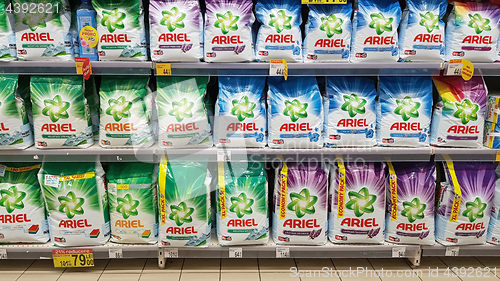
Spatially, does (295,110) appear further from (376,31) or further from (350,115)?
(376,31)

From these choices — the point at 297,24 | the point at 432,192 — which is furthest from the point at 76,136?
the point at 432,192

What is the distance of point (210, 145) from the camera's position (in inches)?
87.7

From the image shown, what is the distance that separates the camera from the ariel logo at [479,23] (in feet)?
7.00

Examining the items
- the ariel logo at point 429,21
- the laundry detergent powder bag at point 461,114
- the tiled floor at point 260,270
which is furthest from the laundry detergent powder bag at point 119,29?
the laundry detergent powder bag at point 461,114

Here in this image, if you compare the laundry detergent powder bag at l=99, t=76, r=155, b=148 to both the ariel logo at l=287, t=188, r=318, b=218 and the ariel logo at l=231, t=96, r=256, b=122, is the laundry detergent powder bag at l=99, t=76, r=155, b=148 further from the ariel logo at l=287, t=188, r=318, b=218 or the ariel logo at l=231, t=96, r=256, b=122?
the ariel logo at l=287, t=188, r=318, b=218

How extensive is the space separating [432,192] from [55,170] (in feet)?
7.96

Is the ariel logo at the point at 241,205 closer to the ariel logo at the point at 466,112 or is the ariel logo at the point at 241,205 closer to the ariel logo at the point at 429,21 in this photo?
the ariel logo at the point at 466,112

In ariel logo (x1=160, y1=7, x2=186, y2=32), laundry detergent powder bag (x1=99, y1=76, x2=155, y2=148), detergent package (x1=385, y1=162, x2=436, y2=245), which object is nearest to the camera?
ariel logo (x1=160, y1=7, x2=186, y2=32)

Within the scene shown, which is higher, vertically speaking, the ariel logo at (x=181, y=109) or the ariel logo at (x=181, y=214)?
the ariel logo at (x=181, y=109)

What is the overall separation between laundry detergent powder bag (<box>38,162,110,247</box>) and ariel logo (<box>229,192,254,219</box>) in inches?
32.9

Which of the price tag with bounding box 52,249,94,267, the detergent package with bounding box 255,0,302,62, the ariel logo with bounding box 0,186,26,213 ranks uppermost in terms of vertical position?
the detergent package with bounding box 255,0,302,62

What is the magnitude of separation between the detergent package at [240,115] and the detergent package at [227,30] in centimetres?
20

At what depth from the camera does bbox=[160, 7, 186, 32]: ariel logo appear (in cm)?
205

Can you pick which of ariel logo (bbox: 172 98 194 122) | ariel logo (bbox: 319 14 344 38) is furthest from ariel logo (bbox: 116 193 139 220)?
ariel logo (bbox: 319 14 344 38)
